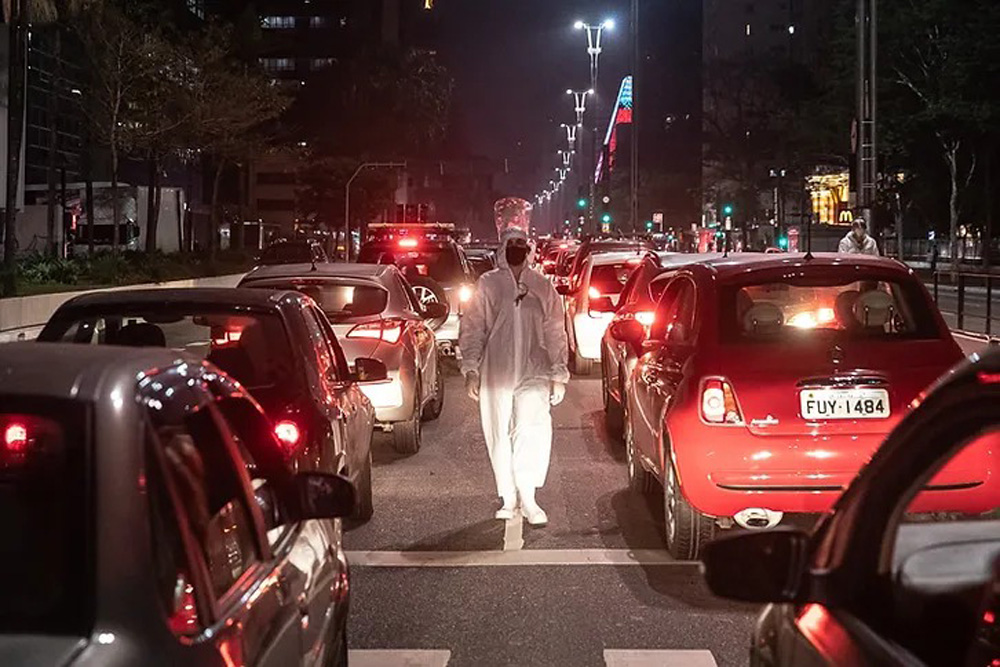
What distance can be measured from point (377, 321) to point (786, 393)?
4.72 m

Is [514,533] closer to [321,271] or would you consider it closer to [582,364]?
[321,271]

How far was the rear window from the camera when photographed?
7152 millimetres

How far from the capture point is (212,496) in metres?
3.50

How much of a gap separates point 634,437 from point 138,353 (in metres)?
6.64

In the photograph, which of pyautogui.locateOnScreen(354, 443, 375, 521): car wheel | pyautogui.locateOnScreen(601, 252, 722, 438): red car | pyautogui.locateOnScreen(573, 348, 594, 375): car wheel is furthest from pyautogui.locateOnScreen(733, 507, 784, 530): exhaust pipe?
pyautogui.locateOnScreen(573, 348, 594, 375): car wheel

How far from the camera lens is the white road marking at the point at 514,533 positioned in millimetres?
8594

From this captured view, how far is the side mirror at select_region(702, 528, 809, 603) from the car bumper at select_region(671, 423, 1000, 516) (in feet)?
14.9

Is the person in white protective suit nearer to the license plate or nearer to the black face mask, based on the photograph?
the black face mask

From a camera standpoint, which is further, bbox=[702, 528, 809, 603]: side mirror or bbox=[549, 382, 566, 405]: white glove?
bbox=[549, 382, 566, 405]: white glove

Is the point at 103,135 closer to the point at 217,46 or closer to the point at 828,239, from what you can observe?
the point at 217,46

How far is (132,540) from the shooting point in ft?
9.05

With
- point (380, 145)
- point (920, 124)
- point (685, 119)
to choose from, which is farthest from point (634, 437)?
point (685, 119)

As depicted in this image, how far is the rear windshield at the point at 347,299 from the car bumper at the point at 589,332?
6.06m

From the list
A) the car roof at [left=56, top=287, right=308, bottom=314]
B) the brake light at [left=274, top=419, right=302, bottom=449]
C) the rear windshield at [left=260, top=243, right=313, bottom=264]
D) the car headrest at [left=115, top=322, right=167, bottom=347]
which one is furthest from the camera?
the rear windshield at [left=260, top=243, right=313, bottom=264]
